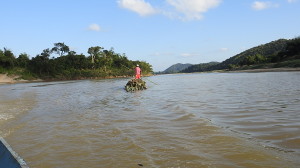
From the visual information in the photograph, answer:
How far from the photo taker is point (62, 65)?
7644cm

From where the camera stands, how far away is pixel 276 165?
3275 millimetres

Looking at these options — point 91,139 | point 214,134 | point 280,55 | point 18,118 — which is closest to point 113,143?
point 91,139

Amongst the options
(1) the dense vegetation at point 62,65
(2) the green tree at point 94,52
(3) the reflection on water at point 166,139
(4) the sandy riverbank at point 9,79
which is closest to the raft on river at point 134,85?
(3) the reflection on water at point 166,139

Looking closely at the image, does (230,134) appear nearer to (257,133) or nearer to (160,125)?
(257,133)

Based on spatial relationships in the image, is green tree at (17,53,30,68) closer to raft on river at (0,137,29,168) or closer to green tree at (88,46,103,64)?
green tree at (88,46,103,64)

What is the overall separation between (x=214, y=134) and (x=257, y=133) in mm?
860

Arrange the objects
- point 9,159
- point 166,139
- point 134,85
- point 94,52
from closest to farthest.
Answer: point 9,159 → point 166,139 → point 134,85 → point 94,52

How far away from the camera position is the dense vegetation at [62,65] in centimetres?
6657

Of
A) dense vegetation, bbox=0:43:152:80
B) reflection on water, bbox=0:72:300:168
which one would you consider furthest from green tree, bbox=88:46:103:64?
reflection on water, bbox=0:72:300:168

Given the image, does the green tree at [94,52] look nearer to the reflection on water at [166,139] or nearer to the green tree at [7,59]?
the green tree at [7,59]

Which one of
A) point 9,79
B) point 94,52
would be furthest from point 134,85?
point 94,52

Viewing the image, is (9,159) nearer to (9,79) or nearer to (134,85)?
(134,85)

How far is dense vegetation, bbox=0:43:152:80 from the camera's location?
66.6 m

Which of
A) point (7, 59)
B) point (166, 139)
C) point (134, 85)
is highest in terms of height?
point (7, 59)
